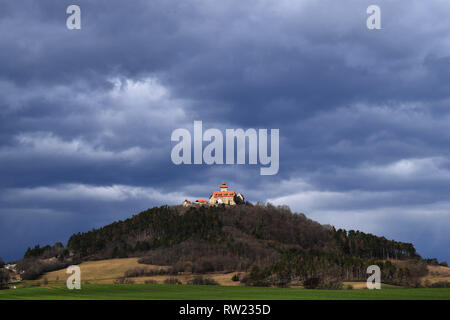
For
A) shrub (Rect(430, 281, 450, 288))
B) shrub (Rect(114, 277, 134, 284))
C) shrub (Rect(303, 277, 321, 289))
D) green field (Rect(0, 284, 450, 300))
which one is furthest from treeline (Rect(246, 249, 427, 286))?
green field (Rect(0, 284, 450, 300))

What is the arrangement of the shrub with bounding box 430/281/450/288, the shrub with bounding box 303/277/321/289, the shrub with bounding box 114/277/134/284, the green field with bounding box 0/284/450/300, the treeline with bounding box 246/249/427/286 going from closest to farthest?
the green field with bounding box 0/284/450/300, the shrub with bounding box 303/277/321/289, the treeline with bounding box 246/249/427/286, the shrub with bounding box 114/277/134/284, the shrub with bounding box 430/281/450/288

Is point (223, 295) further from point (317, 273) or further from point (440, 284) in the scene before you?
point (440, 284)

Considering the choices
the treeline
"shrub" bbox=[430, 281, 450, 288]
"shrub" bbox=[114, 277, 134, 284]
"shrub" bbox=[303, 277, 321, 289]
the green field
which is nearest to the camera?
the green field

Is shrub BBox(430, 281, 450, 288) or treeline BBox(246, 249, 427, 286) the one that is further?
shrub BBox(430, 281, 450, 288)

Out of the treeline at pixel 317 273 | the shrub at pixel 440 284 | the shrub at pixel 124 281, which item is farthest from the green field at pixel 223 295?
the shrub at pixel 440 284

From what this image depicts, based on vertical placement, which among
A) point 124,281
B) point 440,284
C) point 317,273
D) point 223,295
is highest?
point 223,295

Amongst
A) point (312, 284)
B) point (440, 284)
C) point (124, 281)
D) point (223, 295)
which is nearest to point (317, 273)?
point (312, 284)

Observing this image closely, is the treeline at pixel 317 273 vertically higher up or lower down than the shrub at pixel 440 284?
higher up

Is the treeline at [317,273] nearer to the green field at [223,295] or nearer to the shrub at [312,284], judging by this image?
the shrub at [312,284]

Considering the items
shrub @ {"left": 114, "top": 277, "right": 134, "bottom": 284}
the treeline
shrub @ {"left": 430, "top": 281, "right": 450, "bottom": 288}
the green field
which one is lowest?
shrub @ {"left": 430, "top": 281, "right": 450, "bottom": 288}

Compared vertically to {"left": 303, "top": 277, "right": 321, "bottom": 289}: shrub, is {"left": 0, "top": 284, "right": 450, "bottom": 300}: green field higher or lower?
higher

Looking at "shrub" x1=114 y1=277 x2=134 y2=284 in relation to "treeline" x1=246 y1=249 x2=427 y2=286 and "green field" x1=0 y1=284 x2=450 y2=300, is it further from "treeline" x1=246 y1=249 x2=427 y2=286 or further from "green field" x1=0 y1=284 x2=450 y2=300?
"green field" x1=0 y1=284 x2=450 y2=300
